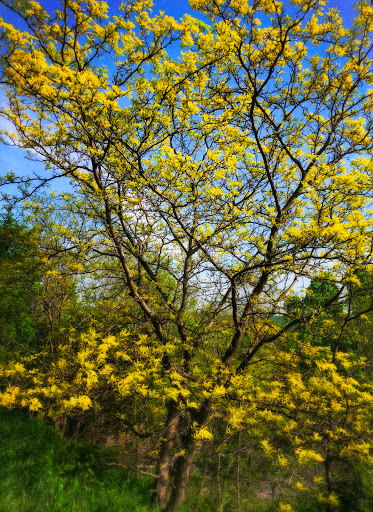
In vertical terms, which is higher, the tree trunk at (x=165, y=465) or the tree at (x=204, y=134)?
the tree at (x=204, y=134)

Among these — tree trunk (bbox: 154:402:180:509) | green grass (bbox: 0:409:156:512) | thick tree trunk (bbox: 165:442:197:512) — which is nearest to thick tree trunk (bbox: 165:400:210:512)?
thick tree trunk (bbox: 165:442:197:512)

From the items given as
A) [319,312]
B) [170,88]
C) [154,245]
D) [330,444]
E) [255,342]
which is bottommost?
[330,444]

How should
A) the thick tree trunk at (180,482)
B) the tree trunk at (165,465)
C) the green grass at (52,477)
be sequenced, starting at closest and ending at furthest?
the green grass at (52,477) < the thick tree trunk at (180,482) < the tree trunk at (165,465)

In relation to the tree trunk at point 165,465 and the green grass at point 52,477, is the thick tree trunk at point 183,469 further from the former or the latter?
the green grass at point 52,477

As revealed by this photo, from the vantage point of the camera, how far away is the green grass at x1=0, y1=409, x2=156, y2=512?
11.4 ft

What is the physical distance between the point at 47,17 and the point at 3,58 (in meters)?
1.17

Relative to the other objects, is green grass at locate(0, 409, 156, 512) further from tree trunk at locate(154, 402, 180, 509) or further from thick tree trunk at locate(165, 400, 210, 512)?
thick tree trunk at locate(165, 400, 210, 512)

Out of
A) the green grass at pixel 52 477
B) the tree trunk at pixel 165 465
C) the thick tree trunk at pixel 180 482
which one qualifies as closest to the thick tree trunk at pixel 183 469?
the thick tree trunk at pixel 180 482

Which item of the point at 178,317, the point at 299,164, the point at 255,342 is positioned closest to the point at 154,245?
the point at 178,317

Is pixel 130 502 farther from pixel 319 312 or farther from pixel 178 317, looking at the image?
pixel 319 312

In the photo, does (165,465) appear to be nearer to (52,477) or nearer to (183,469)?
(183,469)

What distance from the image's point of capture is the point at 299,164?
532 centimetres

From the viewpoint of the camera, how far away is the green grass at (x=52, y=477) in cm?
348

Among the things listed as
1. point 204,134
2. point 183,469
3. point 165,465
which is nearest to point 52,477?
point 165,465
